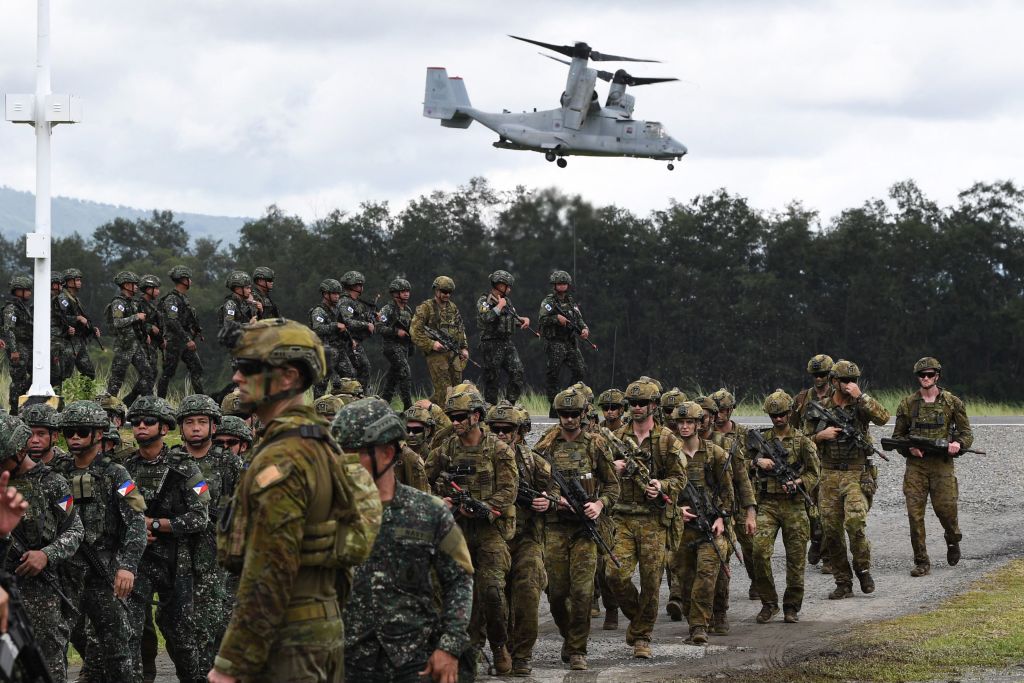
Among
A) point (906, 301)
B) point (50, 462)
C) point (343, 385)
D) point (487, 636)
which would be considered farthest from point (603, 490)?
point (906, 301)

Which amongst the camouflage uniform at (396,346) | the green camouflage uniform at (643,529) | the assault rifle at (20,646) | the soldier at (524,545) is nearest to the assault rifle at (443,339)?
the camouflage uniform at (396,346)

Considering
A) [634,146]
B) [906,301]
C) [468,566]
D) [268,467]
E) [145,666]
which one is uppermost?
[634,146]

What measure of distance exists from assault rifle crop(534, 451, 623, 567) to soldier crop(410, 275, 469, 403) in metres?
7.77

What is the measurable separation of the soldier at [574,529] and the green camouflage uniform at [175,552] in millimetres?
3314

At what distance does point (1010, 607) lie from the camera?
602 inches

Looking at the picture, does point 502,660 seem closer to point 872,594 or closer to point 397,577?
point 397,577

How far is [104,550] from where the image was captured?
32.7 feet

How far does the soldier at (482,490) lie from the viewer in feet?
38.4

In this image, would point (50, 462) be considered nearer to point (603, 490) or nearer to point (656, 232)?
point (603, 490)

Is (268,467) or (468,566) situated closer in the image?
(268,467)

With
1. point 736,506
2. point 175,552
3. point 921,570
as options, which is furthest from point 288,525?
point 921,570

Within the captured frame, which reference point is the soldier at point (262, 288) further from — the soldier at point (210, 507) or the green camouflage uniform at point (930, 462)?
the soldier at point (210, 507)

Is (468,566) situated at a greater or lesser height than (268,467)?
lesser

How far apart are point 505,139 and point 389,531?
123ft
